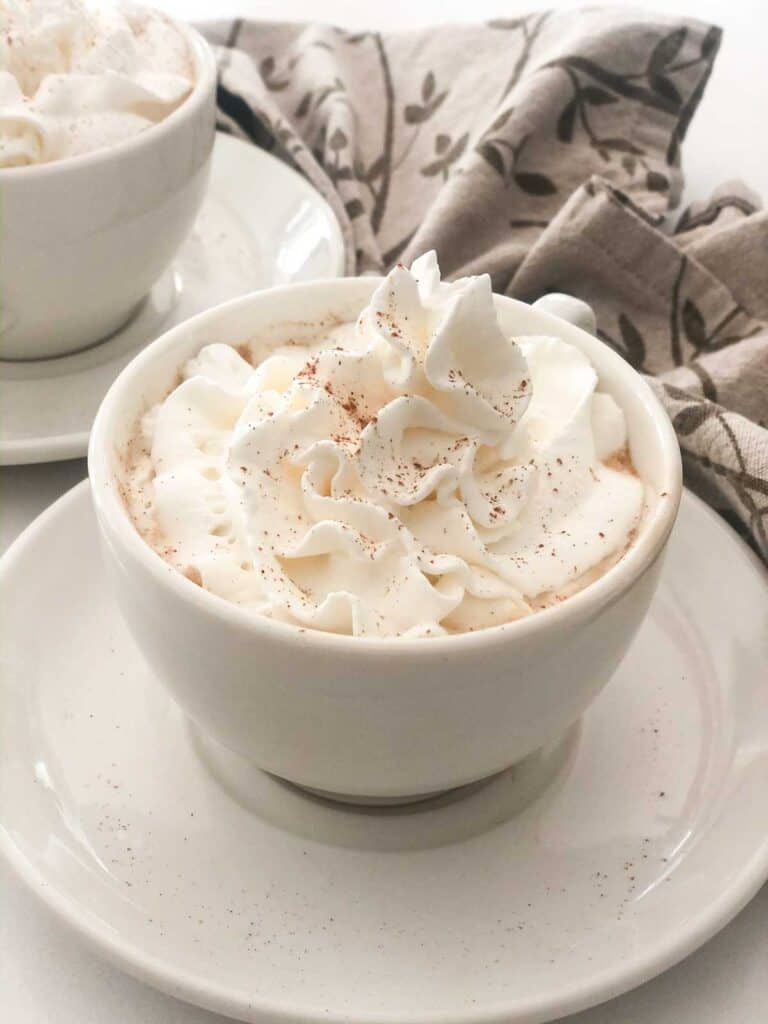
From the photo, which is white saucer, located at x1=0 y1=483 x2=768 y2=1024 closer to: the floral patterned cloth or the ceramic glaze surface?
the ceramic glaze surface

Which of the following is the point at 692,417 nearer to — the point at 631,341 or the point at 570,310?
the point at 570,310

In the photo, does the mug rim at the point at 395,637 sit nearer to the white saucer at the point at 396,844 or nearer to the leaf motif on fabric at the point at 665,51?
the white saucer at the point at 396,844

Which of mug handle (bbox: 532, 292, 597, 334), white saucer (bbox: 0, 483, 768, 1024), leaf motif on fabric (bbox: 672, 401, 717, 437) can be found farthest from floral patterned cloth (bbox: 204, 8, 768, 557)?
white saucer (bbox: 0, 483, 768, 1024)

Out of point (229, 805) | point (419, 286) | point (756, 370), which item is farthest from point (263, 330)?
point (756, 370)

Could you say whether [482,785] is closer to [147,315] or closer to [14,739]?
[14,739]

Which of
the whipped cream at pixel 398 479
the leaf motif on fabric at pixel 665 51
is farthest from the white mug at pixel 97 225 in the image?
the leaf motif on fabric at pixel 665 51

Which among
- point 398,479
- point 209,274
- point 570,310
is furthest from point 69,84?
point 398,479
